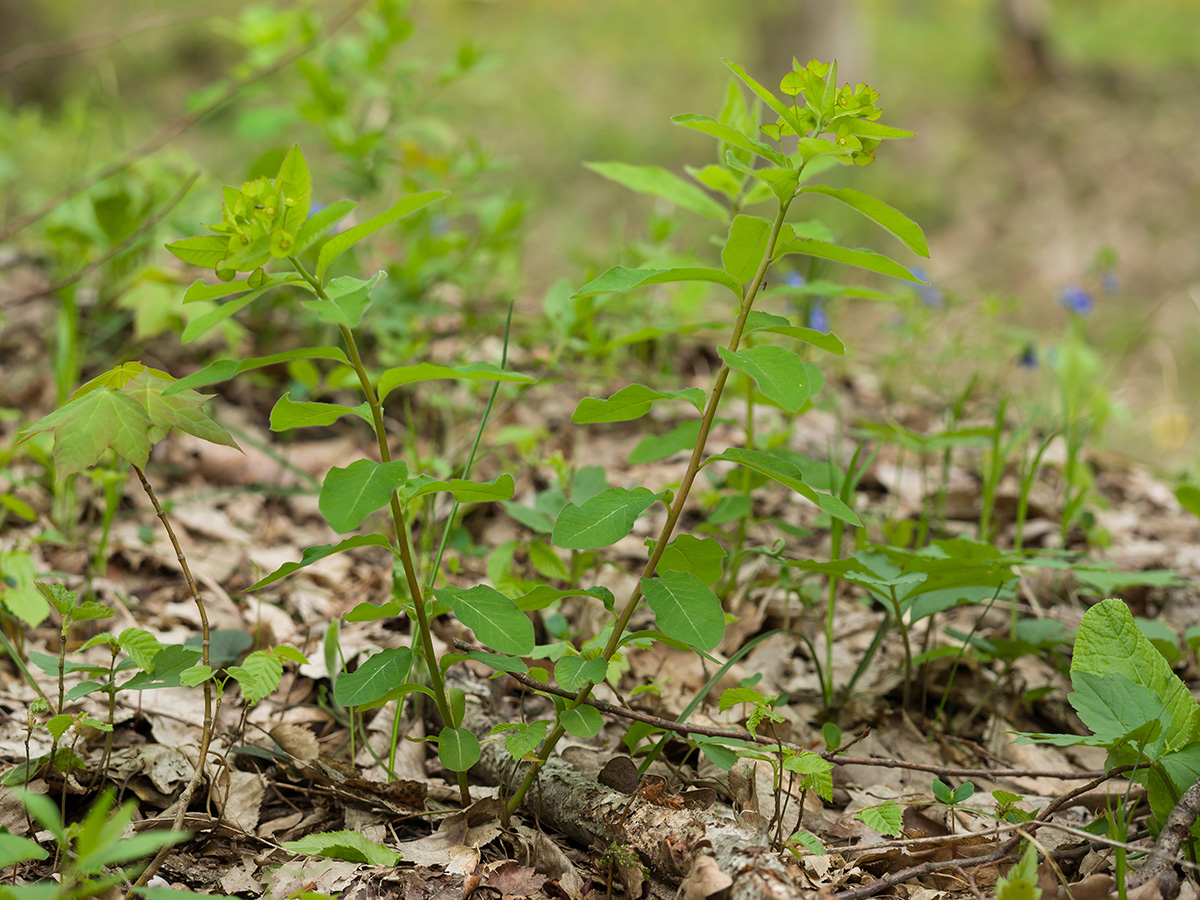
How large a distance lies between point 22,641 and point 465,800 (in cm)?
85

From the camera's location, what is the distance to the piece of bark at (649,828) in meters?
0.89

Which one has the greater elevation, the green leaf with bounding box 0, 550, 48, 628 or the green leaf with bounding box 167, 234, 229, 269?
the green leaf with bounding box 167, 234, 229, 269

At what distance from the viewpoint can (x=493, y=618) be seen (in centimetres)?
94

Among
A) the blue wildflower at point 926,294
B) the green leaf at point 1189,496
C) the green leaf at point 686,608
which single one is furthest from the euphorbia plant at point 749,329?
the blue wildflower at point 926,294

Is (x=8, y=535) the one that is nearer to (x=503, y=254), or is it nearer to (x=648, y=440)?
(x=648, y=440)

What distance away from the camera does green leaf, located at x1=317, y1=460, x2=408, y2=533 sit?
2.70 ft

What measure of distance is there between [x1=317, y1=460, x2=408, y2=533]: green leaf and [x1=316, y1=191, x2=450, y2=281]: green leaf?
9.0 inches

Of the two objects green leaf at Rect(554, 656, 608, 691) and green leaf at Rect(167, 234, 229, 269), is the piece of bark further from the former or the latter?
green leaf at Rect(167, 234, 229, 269)

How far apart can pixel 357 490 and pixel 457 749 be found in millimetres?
375

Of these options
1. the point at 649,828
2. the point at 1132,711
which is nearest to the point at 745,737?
the point at 649,828

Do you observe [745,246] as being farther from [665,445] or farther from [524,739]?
[524,739]

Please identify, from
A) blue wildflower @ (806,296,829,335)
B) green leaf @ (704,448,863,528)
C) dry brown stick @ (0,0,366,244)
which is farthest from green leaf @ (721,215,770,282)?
dry brown stick @ (0,0,366,244)

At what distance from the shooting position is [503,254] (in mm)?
2785

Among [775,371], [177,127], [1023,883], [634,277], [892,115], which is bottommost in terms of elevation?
[1023,883]
